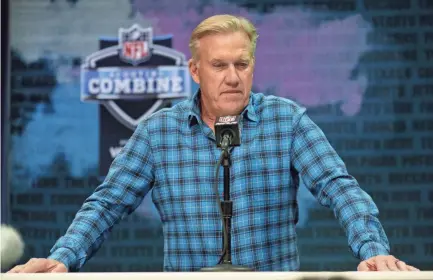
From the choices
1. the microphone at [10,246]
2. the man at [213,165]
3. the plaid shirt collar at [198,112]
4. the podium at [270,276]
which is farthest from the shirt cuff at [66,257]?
the microphone at [10,246]

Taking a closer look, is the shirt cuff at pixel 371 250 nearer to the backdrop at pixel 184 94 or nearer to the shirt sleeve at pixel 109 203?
the shirt sleeve at pixel 109 203

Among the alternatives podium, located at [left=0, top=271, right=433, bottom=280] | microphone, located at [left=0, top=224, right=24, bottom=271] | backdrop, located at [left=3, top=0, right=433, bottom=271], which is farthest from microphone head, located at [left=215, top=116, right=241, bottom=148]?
microphone, located at [left=0, top=224, right=24, bottom=271]

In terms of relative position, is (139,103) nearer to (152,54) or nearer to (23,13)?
(152,54)

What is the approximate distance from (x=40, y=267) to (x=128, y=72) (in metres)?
2.66

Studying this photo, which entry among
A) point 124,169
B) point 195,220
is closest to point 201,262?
point 195,220

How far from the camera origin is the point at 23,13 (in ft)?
15.1

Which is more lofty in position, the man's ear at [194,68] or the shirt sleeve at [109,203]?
the man's ear at [194,68]

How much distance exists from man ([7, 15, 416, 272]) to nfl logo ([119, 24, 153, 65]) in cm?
197

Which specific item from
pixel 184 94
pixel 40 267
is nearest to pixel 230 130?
pixel 40 267

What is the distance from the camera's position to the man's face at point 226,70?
236 centimetres

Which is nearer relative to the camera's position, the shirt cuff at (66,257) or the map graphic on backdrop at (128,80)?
the shirt cuff at (66,257)

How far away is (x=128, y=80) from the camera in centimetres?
452

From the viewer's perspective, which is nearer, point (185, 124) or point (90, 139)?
point (185, 124)

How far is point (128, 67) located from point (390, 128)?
5.07 feet
